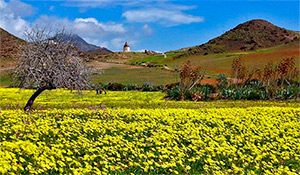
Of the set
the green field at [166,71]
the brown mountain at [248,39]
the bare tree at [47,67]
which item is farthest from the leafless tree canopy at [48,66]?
the brown mountain at [248,39]

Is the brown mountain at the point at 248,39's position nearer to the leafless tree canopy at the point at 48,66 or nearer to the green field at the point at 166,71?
the green field at the point at 166,71

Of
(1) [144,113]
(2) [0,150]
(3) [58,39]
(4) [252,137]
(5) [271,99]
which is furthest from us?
(5) [271,99]

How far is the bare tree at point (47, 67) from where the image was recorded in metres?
14.7

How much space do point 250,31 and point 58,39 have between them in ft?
416

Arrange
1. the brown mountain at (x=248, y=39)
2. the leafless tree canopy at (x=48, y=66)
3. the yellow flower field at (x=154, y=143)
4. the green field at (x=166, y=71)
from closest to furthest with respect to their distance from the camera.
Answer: the yellow flower field at (x=154, y=143), the leafless tree canopy at (x=48, y=66), the green field at (x=166, y=71), the brown mountain at (x=248, y=39)

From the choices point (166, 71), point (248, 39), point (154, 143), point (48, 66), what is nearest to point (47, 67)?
point (48, 66)

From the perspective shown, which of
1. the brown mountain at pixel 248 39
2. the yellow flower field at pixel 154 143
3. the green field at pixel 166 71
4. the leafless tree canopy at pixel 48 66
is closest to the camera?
the yellow flower field at pixel 154 143

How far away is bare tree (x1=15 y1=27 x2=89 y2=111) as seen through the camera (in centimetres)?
1468

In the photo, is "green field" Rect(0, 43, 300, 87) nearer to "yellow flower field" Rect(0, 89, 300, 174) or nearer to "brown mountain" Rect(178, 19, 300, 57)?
"yellow flower field" Rect(0, 89, 300, 174)

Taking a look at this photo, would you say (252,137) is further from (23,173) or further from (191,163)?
(23,173)

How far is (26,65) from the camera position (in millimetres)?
15117

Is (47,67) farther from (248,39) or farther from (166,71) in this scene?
(248,39)

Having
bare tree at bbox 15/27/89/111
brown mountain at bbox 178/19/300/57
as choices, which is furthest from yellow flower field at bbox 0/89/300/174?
brown mountain at bbox 178/19/300/57

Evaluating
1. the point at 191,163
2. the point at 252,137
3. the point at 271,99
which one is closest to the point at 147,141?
the point at 191,163
